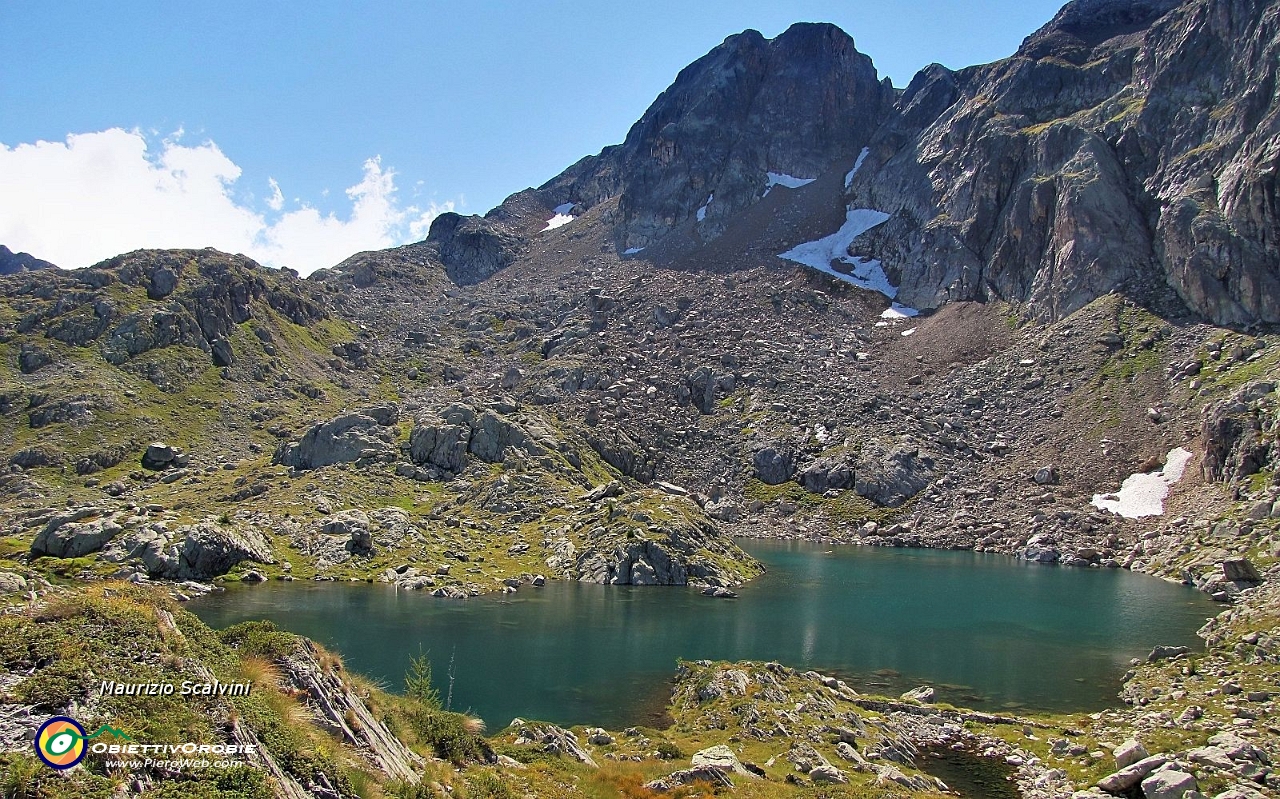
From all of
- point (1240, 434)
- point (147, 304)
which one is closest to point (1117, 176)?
point (1240, 434)

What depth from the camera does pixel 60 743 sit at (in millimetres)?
10602

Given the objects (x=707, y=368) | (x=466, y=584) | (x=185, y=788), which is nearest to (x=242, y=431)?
(x=466, y=584)

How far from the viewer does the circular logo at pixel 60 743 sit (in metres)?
10.3

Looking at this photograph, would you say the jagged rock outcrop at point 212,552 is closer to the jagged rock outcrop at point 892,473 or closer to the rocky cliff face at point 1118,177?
the jagged rock outcrop at point 892,473

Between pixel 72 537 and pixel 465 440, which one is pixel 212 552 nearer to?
pixel 72 537

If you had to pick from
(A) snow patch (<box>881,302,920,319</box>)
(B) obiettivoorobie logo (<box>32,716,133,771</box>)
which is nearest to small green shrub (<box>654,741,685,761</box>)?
(B) obiettivoorobie logo (<box>32,716,133,771</box>)

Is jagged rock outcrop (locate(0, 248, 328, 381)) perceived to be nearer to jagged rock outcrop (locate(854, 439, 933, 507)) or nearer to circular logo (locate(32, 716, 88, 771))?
jagged rock outcrop (locate(854, 439, 933, 507))

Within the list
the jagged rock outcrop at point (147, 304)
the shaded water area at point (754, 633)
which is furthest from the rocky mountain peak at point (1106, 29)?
the jagged rock outcrop at point (147, 304)

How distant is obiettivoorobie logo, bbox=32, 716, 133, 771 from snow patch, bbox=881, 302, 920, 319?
185895 mm

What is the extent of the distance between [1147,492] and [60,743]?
434 ft

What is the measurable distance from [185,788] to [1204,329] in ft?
527

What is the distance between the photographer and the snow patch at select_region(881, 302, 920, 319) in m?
181

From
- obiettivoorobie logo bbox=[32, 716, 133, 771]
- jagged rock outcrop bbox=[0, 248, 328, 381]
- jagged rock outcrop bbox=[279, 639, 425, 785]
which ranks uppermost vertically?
jagged rock outcrop bbox=[0, 248, 328, 381]

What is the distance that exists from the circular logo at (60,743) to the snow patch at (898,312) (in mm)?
185944
